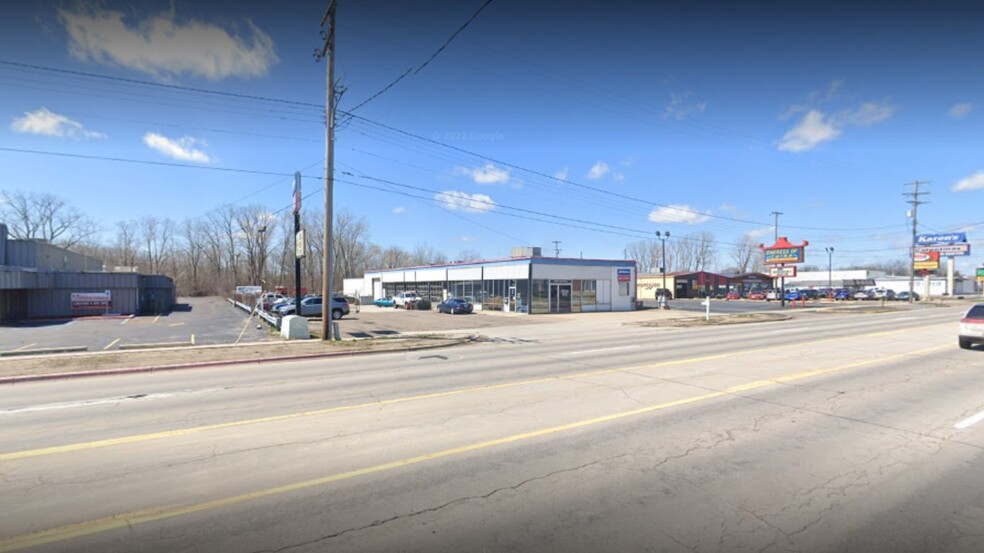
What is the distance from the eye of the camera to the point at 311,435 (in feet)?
21.2

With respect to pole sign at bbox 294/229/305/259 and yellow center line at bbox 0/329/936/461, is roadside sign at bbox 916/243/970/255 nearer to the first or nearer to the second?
yellow center line at bbox 0/329/936/461

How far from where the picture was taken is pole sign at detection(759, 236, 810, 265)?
45750 millimetres

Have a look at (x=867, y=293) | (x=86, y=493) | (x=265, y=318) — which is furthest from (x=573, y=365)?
(x=867, y=293)

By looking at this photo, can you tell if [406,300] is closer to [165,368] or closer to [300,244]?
[300,244]

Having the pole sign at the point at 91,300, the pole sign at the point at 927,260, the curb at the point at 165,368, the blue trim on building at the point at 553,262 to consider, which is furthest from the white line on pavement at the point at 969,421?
the pole sign at the point at 927,260

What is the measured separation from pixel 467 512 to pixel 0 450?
6.37 m

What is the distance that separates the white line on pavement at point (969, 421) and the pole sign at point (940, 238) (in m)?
82.1

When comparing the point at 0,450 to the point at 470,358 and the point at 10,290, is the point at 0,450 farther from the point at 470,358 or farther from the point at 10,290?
the point at 10,290

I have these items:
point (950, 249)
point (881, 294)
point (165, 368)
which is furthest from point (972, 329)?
point (950, 249)

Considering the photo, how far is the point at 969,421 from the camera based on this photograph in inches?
277

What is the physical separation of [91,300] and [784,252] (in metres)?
60.4

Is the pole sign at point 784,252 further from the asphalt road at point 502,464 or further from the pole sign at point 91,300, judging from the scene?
the pole sign at point 91,300

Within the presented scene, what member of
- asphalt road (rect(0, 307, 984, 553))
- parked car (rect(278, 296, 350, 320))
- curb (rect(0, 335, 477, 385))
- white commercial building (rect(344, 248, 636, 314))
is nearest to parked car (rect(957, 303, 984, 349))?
asphalt road (rect(0, 307, 984, 553))

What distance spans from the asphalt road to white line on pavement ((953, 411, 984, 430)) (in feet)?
0.18
